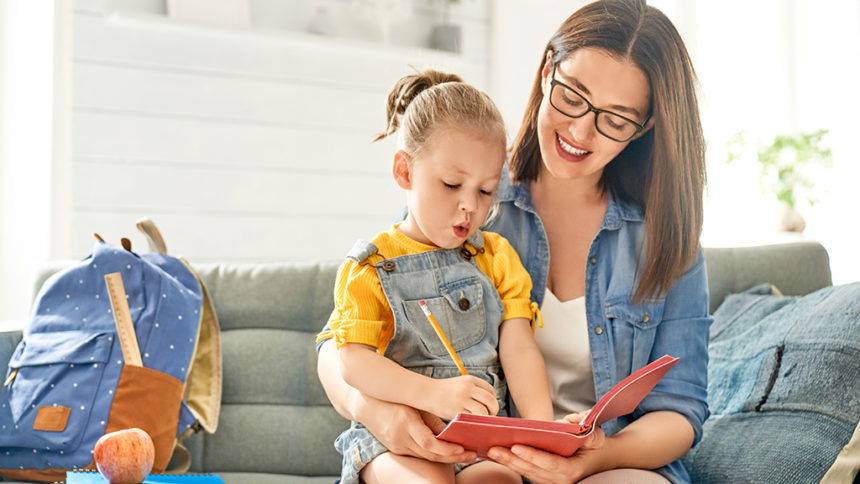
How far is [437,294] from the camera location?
52.6 inches

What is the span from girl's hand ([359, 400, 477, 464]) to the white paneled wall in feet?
7.43

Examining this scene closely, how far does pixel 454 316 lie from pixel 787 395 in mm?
677

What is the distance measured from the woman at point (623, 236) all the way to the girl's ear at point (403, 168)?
0.27m

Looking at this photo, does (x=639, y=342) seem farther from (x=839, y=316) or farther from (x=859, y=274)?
(x=859, y=274)

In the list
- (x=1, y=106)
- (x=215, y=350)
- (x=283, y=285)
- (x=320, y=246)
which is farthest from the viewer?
(x=320, y=246)

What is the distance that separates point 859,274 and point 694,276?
3184 mm

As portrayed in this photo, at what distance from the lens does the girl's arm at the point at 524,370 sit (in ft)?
4.25

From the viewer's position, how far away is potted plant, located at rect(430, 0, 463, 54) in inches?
152

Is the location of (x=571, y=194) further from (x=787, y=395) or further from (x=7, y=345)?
(x=7, y=345)

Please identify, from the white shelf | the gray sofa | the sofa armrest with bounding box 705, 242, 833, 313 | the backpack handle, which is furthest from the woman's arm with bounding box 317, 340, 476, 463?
the white shelf

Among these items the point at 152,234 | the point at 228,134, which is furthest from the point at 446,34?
the point at 152,234

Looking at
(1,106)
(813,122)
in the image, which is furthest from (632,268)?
(813,122)

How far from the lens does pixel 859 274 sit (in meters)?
4.19

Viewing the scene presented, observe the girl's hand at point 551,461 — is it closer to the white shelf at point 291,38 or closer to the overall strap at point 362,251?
the overall strap at point 362,251
